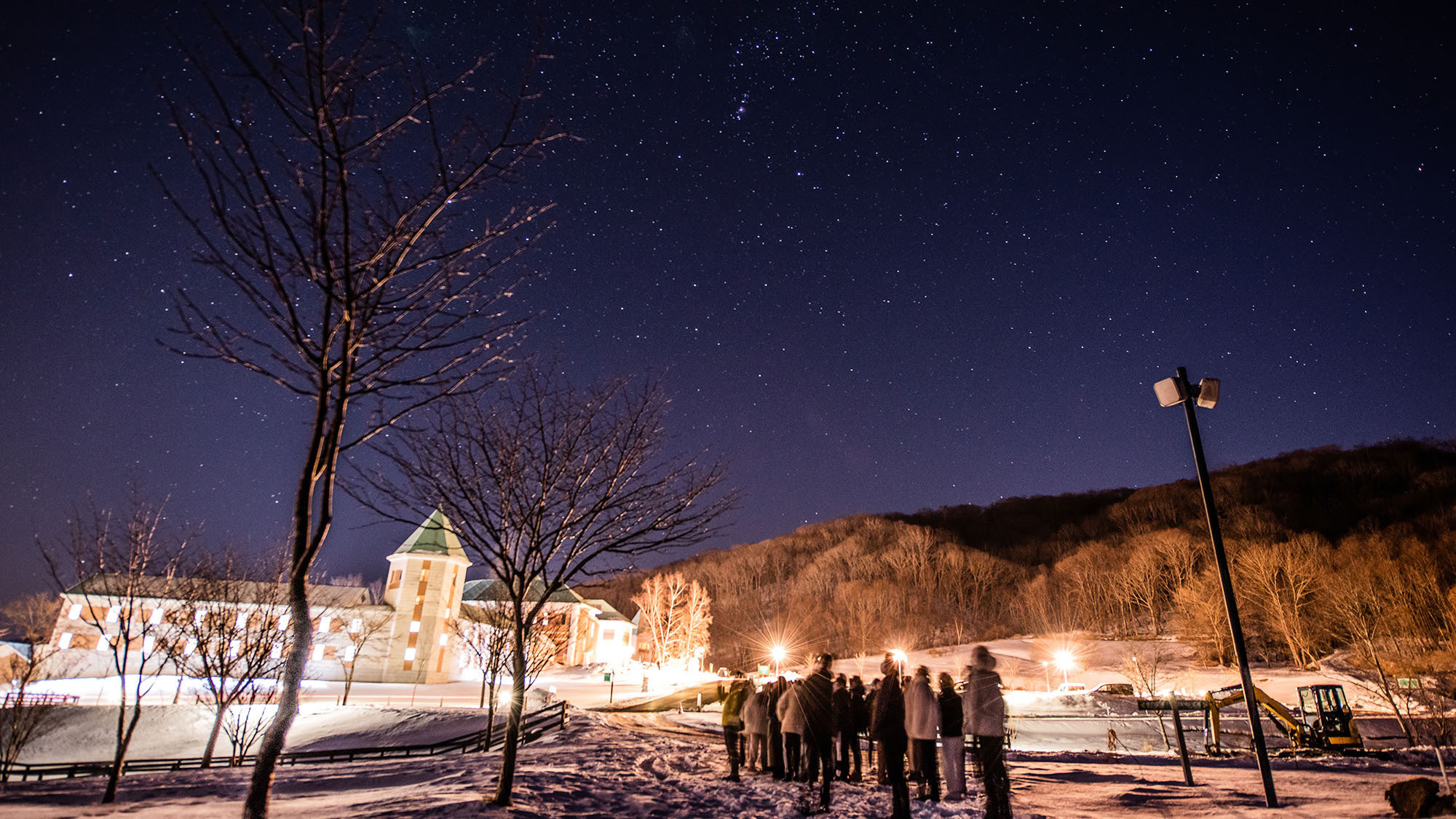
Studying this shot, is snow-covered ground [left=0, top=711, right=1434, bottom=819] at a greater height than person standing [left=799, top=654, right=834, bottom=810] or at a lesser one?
lesser

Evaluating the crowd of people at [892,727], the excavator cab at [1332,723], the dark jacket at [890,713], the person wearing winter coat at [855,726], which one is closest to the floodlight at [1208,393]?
the crowd of people at [892,727]

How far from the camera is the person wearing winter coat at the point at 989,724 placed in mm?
7090

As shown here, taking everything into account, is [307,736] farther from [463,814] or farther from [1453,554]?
[1453,554]

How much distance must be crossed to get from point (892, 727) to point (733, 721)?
362cm

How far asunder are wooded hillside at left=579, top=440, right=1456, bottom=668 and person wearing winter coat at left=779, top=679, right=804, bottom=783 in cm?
3622

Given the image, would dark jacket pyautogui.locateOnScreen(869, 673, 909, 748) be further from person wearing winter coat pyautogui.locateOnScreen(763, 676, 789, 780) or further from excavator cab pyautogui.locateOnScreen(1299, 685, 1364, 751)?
excavator cab pyautogui.locateOnScreen(1299, 685, 1364, 751)

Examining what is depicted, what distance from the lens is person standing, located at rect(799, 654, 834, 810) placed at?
902 centimetres

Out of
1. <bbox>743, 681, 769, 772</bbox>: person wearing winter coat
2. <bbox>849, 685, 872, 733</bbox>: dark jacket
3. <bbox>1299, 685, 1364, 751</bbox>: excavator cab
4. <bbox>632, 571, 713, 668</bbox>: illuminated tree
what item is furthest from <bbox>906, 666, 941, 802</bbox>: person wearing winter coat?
<bbox>632, 571, 713, 668</bbox>: illuminated tree

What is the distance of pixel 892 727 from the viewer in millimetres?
8430

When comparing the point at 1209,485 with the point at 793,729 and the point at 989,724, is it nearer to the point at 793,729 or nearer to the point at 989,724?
the point at 989,724

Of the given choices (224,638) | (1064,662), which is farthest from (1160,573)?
(224,638)

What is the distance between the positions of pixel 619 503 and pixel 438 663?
A: 44.4m

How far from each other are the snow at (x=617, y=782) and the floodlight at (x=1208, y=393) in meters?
4.76

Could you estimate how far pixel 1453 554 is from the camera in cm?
5062
